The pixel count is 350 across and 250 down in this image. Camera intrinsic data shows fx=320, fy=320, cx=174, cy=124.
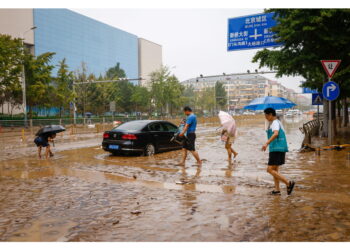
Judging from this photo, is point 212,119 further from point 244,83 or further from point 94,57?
point 244,83

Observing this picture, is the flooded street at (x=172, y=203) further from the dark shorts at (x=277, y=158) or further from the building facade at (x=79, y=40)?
the building facade at (x=79, y=40)

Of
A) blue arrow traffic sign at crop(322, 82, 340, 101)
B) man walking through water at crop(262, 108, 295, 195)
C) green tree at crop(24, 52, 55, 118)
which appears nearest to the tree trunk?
blue arrow traffic sign at crop(322, 82, 340, 101)

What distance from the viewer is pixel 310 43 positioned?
13133mm

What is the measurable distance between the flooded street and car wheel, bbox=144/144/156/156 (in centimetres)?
192

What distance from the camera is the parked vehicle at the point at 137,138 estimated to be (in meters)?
11.5

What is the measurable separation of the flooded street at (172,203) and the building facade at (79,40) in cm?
4136

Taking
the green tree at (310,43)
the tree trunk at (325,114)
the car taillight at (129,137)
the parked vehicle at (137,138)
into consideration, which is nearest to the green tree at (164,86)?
the tree trunk at (325,114)

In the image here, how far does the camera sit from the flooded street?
4137mm

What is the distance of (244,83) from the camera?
156 meters

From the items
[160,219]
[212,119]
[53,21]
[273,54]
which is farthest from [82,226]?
[53,21]

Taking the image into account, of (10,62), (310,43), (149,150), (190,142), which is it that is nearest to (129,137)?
(149,150)

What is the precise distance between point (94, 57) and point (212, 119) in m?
37.4

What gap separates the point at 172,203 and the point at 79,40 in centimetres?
7174

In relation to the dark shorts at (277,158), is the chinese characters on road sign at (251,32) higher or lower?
higher
